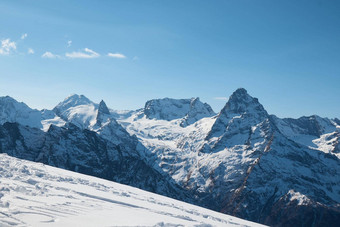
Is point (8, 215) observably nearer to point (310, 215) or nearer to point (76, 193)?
point (76, 193)

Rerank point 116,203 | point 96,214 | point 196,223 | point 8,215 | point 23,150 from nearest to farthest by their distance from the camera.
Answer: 1. point 8,215
2. point 96,214
3. point 196,223
4. point 116,203
5. point 23,150

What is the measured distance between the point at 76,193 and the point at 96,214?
600cm

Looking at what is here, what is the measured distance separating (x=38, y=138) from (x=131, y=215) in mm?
190239

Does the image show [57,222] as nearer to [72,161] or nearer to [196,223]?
[196,223]

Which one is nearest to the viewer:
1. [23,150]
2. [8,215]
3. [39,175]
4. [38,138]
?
[8,215]

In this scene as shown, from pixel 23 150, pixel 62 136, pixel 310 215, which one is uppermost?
pixel 62 136

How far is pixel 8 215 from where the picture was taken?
52.2 feet

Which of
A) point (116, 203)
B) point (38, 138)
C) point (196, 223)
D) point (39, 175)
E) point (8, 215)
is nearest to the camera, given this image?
point (8, 215)

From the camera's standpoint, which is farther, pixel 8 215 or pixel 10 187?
pixel 10 187

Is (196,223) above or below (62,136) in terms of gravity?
below

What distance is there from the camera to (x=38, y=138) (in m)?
193

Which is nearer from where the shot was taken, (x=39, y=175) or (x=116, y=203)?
(x=116, y=203)

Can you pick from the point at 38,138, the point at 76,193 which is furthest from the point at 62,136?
the point at 76,193

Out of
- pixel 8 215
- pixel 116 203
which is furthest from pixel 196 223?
pixel 8 215
